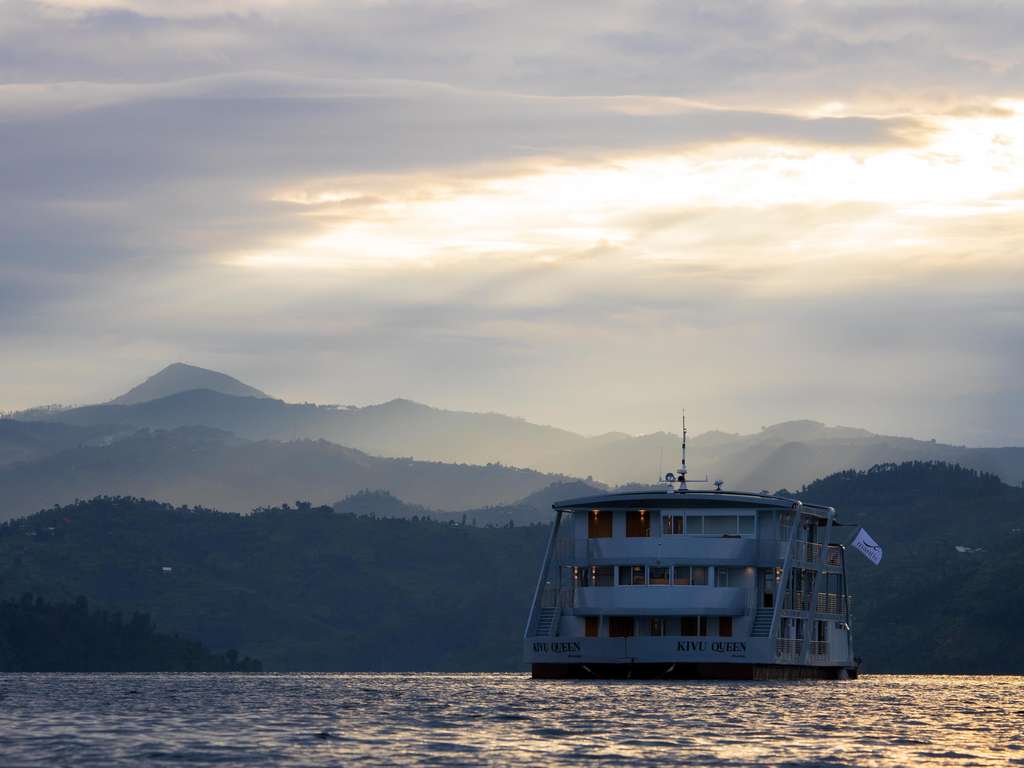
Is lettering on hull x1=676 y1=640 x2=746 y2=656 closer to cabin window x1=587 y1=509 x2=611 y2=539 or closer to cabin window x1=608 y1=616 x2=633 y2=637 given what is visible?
cabin window x1=608 y1=616 x2=633 y2=637

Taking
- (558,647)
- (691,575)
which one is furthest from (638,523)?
(558,647)

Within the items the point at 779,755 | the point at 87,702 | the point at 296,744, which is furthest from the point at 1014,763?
the point at 87,702

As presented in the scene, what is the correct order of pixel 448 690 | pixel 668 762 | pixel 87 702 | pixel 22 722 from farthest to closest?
pixel 448 690
pixel 87 702
pixel 22 722
pixel 668 762

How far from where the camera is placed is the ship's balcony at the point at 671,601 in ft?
348

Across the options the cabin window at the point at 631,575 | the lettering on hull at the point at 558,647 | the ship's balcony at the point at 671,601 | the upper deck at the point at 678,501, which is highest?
the upper deck at the point at 678,501

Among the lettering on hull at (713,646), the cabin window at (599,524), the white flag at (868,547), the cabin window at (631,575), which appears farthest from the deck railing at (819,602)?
the cabin window at (599,524)

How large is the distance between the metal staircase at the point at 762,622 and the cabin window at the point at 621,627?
22.2 feet

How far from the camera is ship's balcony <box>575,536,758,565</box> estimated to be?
106938 millimetres

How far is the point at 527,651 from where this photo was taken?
347 feet

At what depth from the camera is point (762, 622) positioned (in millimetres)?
106250

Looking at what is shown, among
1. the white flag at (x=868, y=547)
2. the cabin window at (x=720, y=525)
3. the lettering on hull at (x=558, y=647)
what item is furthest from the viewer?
the white flag at (x=868, y=547)

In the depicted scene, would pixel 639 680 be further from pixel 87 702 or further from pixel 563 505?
pixel 87 702

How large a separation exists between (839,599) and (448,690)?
32.6 metres

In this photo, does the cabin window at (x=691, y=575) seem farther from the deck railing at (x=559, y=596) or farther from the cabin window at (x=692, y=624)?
the deck railing at (x=559, y=596)
